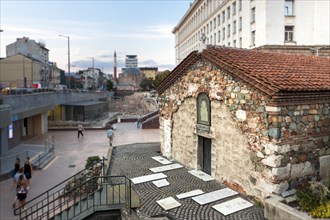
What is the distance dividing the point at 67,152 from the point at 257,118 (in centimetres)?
1746

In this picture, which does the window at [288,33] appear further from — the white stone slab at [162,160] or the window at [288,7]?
the white stone slab at [162,160]

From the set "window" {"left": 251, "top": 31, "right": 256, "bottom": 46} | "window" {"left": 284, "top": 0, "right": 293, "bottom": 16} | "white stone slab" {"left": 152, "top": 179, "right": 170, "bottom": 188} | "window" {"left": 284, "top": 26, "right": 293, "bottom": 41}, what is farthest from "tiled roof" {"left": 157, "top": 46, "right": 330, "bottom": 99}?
"window" {"left": 251, "top": 31, "right": 256, "bottom": 46}

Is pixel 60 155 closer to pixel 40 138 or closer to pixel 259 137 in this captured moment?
pixel 40 138

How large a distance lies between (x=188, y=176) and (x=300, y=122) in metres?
4.78

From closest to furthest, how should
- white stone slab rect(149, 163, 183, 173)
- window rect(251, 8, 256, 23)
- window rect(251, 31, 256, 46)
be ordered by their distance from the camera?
white stone slab rect(149, 163, 183, 173) → window rect(251, 8, 256, 23) → window rect(251, 31, 256, 46)

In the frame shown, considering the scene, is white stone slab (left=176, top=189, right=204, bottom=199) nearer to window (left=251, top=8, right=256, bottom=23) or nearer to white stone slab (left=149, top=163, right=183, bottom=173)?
white stone slab (left=149, top=163, right=183, bottom=173)

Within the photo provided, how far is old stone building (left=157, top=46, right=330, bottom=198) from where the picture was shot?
8.47 m

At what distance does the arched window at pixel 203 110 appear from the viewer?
11385mm

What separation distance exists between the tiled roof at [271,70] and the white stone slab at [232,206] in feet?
11.3

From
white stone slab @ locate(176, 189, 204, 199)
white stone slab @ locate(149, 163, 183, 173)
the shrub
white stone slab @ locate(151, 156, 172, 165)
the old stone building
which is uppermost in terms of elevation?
the old stone building

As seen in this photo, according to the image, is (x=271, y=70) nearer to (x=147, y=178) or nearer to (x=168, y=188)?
(x=168, y=188)

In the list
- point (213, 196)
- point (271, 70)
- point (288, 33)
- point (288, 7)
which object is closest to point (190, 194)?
point (213, 196)

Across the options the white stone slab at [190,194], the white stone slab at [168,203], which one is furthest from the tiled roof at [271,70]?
the white stone slab at [168,203]

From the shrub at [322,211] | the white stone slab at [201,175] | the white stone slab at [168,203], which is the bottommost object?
the white stone slab at [168,203]
